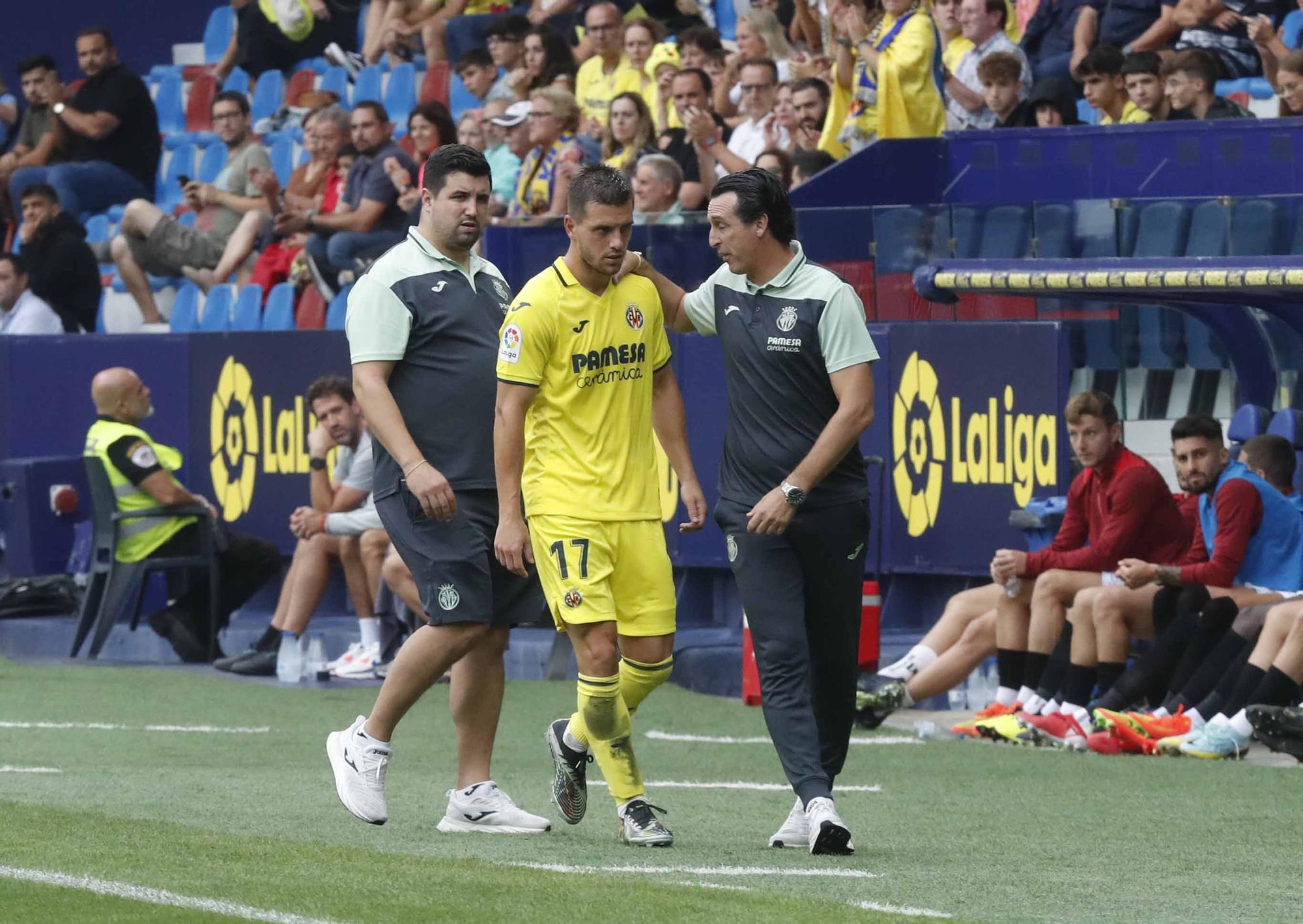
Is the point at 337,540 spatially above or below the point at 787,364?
below

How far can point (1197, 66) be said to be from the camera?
40.8 ft

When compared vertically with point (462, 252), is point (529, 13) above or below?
above

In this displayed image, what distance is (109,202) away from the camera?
67.0 ft

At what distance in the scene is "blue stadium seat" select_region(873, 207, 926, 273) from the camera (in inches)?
472

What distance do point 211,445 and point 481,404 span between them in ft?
28.5

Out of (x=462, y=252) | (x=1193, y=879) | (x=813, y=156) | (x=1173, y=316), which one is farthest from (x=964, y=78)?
(x=1193, y=879)

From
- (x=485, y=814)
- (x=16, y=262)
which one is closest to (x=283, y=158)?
(x=16, y=262)

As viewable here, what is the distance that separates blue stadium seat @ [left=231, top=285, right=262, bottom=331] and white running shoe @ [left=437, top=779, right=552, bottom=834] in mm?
10093

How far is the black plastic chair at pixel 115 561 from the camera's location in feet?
45.6

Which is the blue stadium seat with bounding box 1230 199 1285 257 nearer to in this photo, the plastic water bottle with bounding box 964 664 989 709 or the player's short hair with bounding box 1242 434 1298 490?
the player's short hair with bounding box 1242 434 1298 490

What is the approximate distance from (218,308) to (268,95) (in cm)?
450

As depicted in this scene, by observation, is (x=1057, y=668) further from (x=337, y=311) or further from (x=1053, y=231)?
Result: (x=337, y=311)

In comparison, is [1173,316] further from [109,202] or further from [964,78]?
[109,202]

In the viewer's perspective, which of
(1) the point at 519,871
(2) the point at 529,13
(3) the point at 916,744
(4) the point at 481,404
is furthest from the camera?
(2) the point at 529,13
